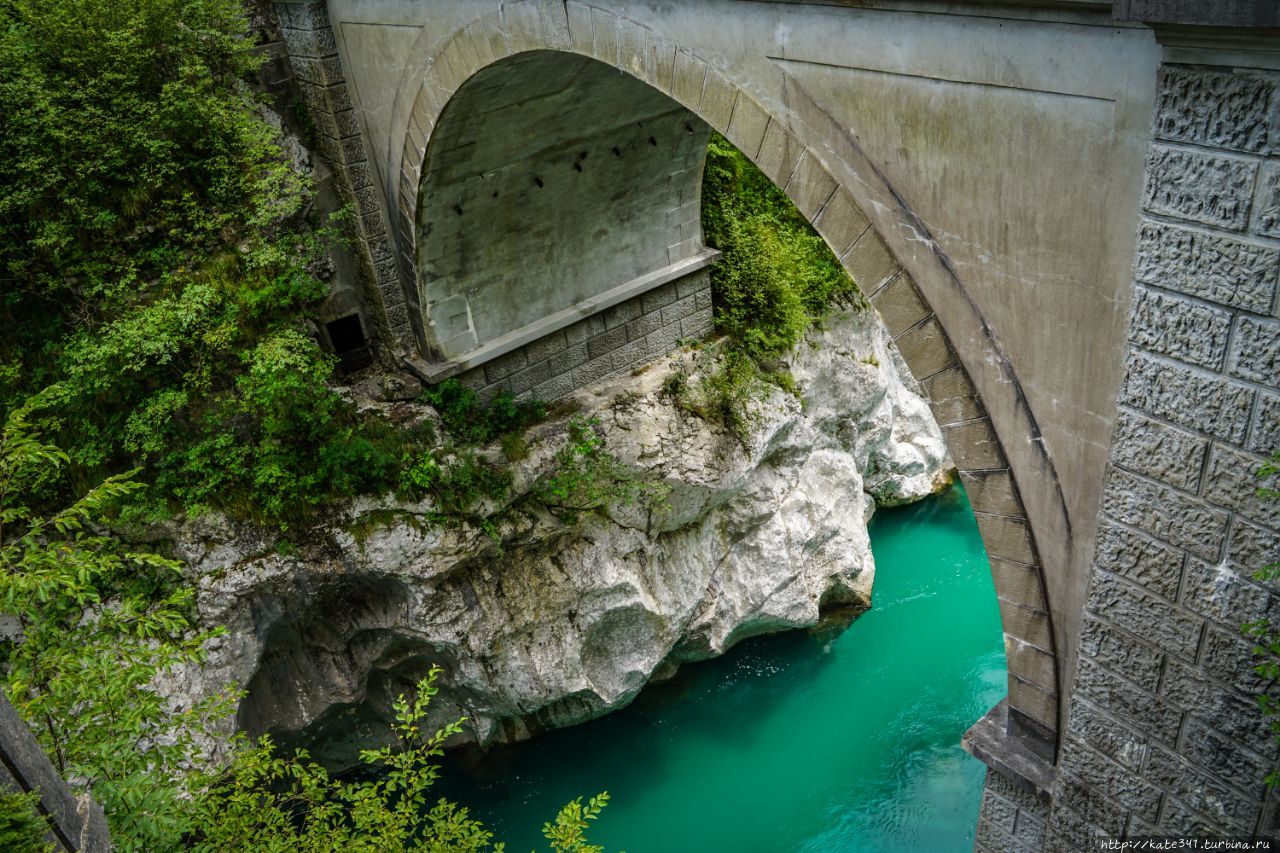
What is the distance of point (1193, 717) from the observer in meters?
3.47

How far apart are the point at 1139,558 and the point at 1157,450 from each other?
16.7 inches

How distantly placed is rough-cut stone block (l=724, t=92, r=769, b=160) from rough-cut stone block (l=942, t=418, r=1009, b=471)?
1556 millimetres

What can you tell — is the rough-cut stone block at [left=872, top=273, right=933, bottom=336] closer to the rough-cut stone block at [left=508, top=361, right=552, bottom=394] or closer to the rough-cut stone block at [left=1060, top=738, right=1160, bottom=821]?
the rough-cut stone block at [left=1060, top=738, right=1160, bottom=821]

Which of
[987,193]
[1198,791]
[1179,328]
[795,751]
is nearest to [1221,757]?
[1198,791]

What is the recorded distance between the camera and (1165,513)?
11.0ft

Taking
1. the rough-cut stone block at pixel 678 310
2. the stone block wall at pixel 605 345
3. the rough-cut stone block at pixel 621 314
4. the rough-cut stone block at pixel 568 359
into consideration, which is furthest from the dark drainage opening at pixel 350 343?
the rough-cut stone block at pixel 678 310

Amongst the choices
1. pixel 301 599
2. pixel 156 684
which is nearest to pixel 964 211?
pixel 301 599

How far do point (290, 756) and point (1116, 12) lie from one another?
25.6 ft

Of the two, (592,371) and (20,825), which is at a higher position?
(20,825)

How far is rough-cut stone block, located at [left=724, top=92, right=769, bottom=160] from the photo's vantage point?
450 centimetres

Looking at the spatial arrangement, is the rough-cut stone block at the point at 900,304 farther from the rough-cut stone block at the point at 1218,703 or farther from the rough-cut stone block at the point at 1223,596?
the rough-cut stone block at the point at 1218,703

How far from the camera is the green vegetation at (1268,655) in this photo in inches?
123

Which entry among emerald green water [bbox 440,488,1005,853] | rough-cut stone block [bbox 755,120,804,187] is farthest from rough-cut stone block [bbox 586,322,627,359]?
rough-cut stone block [bbox 755,120,804,187]

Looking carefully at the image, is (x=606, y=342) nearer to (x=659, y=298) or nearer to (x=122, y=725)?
(x=659, y=298)
